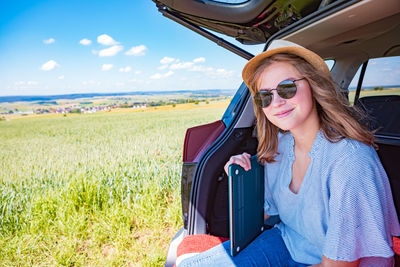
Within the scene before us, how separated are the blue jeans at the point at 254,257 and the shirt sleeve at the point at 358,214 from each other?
34 centimetres

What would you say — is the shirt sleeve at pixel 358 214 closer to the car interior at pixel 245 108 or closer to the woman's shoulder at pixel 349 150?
the woman's shoulder at pixel 349 150

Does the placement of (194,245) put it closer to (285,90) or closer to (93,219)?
(285,90)

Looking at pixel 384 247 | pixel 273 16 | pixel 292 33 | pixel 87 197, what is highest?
pixel 273 16

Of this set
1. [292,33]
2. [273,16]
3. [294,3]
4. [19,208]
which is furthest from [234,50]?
[19,208]

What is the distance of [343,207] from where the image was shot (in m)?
0.82

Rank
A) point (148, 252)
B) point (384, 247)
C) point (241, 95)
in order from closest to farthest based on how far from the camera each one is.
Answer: point (384, 247), point (241, 95), point (148, 252)

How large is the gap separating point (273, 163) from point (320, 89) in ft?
1.53

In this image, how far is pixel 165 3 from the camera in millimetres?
1863

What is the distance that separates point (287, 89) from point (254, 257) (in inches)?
32.3

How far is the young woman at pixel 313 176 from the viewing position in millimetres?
820

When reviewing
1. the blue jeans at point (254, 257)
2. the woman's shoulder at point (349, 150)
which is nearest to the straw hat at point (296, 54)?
the woman's shoulder at point (349, 150)

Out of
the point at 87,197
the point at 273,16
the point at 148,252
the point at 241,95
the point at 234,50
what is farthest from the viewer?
the point at 87,197

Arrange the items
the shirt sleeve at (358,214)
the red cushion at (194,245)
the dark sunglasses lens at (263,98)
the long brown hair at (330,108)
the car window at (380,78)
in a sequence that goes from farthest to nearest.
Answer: the car window at (380,78)
the red cushion at (194,245)
the dark sunglasses lens at (263,98)
the long brown hair at (330,108)
the shirt sleeve at (358,214)

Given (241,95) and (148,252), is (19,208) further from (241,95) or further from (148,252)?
(241,95)
